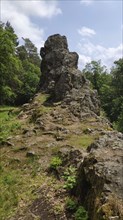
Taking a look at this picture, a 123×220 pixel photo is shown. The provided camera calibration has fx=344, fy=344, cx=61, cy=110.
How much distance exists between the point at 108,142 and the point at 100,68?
62.0 meters

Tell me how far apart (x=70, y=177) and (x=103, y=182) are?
3.27 metres

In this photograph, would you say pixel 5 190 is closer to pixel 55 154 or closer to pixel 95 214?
pixel 55 154

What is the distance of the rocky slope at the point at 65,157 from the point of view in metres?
11.8

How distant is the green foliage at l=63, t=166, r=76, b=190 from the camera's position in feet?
45.5

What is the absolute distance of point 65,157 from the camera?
17.0 m

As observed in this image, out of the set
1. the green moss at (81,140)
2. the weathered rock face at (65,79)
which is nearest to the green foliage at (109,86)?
the weathered rock face at (65,79)

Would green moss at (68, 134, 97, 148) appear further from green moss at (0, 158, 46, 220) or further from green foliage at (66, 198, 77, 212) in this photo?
green foliage at (66, 198, 77, 212)

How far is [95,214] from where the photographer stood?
10.8 m

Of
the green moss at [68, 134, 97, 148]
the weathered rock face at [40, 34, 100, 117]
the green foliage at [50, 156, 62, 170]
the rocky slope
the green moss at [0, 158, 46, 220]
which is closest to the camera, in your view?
the rocky slope

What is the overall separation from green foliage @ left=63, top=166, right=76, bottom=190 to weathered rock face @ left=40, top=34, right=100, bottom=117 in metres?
8.21

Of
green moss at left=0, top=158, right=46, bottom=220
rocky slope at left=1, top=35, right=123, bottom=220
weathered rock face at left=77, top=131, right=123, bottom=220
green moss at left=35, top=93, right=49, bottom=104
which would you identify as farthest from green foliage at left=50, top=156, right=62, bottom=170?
green moss at left=35, top=93, right=49, bottom=104

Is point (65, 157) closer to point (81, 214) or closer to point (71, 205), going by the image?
point (71, 205)

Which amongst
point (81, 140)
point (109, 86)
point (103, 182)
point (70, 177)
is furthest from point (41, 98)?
point (109, 86)

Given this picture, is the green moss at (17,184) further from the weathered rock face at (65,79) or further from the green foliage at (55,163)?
the weathered rock face at (65,79)
